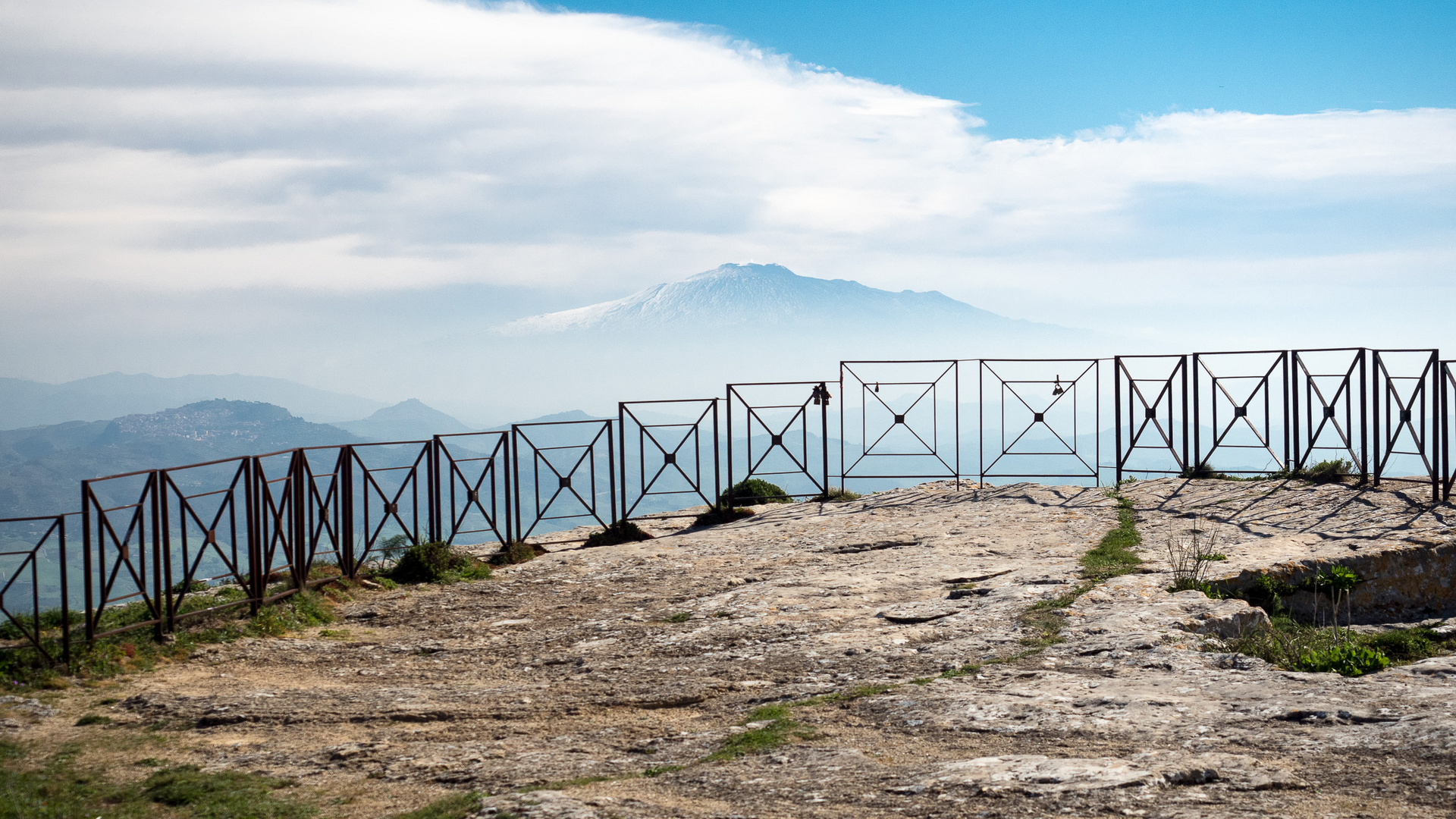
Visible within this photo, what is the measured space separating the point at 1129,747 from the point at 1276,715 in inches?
46.5

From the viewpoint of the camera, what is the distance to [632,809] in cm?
495

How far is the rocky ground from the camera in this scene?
5055mm

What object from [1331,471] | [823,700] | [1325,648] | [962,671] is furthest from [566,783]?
[1331,471]

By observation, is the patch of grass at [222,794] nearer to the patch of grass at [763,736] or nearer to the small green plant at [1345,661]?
the patch of grass at [763,736]

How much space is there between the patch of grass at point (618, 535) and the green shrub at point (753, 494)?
2.25 m

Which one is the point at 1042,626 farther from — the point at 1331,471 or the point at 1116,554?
the point at 1331,471

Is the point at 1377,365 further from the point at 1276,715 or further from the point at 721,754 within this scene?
the point at 721,754

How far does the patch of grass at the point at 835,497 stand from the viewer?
18875mm

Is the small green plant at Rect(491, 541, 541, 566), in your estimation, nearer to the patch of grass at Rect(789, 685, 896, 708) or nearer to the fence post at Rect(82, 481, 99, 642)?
the fence post at Rect(82, 481, 99, 642)

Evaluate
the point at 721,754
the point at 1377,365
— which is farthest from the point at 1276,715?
the point at 1377,365

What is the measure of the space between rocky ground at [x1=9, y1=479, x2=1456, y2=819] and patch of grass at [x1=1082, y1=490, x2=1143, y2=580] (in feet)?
0.75

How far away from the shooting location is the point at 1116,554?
11.7 m

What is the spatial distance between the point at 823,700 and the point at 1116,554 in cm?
622

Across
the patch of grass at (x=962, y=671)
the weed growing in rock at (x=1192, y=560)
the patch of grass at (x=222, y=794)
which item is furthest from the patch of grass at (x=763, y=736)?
the weed growing in rock at (x=1192, y=560)
